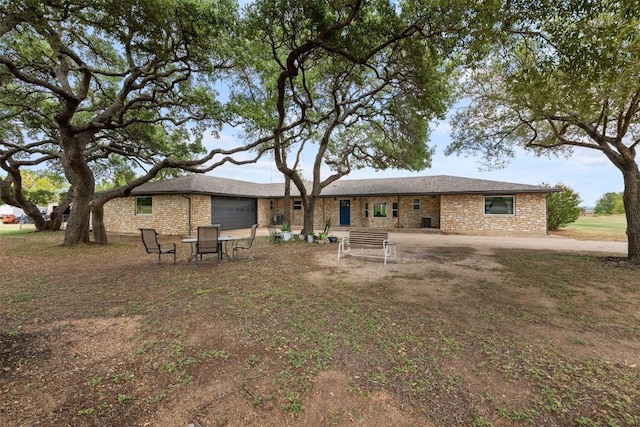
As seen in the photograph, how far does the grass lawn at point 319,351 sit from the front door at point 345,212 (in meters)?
15.4

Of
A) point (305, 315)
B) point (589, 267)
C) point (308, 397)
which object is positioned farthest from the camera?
point (589, 267)

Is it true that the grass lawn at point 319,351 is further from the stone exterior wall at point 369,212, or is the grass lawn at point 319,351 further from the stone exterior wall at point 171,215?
the stone exterior wall at point 369,212

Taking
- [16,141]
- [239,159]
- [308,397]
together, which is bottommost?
[308,397]

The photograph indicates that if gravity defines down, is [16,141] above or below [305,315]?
above

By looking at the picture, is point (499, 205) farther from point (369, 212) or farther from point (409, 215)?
point (369, 212)

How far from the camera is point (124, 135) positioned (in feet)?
47.6

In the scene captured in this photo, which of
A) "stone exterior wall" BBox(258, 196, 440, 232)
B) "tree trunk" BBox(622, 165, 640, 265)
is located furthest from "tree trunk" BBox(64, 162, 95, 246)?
"tree trunk" BBox(622, 165, 640, 265)

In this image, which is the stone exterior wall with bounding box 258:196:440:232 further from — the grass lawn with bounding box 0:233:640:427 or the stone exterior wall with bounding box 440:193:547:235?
the grass lawn with bounding box 0:233:640:427

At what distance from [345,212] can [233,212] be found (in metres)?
8.52

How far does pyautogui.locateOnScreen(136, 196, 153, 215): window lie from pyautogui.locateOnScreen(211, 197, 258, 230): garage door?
3852mm

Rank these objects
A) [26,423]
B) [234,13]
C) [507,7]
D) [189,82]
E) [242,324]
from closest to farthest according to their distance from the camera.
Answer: [26,423], [242,324], [507,7], [234,13], [189,82]

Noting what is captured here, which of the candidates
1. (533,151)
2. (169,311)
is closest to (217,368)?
(169,311)

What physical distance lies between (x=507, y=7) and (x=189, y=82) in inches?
438

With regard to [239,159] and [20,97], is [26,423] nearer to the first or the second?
[239,159]
